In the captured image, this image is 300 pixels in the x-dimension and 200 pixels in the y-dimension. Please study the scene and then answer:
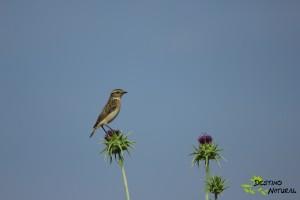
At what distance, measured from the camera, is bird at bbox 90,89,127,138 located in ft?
70.5

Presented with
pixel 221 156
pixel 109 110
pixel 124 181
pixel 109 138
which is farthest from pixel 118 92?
pixel 124 181

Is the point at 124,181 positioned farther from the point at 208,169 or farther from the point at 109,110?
the point at 109,110

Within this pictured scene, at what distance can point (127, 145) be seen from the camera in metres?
17.2

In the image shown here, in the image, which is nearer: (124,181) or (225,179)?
(124,181)

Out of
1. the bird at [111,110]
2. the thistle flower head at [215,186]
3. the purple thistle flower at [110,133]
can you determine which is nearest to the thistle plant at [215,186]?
the thistle flower head at [215,186]

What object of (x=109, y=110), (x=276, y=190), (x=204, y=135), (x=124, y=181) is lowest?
(x=124, y=181)

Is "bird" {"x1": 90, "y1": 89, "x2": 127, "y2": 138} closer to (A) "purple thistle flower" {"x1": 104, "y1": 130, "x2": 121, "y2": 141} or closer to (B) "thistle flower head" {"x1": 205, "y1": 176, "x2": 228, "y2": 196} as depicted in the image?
(A) "purple thistle flower" {"x1": 104, "y1": 130, "x2": 121, "y2": 141}

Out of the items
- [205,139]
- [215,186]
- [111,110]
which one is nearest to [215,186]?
[215,186]

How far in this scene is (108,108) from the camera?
72.0 feet

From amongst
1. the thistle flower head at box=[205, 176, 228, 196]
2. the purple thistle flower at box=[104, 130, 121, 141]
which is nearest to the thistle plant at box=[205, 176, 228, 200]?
the thistle flower head at box=[205, 176, 228, 196]

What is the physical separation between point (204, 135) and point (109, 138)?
12.6ft

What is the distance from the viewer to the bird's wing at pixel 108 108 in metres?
21.6

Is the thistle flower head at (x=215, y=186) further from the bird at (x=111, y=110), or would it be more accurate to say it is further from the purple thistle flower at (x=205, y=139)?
the bird at (x=111, y=110)

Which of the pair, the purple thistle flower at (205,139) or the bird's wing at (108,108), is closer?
the purple thistle flower at (205,139)
